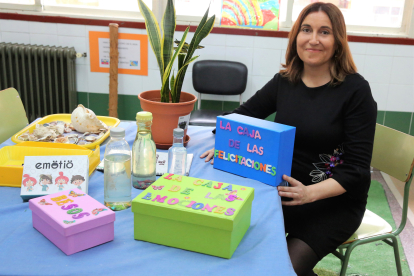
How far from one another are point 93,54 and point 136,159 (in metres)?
2.57

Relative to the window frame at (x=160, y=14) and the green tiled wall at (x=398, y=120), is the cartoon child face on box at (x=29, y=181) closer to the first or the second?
the window frame at (x=160, y=14)

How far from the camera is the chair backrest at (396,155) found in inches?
59.6

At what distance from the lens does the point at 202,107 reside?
3510 millimetres

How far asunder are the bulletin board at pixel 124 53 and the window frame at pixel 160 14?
172mm

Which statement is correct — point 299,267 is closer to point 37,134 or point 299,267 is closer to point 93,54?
point 37,134

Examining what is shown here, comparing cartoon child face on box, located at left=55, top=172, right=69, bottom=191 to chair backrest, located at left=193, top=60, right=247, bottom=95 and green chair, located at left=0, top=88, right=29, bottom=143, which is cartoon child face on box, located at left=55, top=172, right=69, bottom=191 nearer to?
green chair, located at left=0, top=88, right=29, bottom=143

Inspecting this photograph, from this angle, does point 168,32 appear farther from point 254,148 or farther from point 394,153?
point 394,153

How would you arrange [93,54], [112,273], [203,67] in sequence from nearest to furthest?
[112,273]
[203,67]
[93,54]

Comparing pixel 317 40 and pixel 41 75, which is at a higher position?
pixel 317 40

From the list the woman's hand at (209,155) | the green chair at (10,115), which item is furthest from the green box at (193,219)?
the green chair at (10,115)

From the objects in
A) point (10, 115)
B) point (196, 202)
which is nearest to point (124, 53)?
point (10, 115)

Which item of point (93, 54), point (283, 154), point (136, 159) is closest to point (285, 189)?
point (283, 154)

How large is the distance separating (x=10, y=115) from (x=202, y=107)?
6.61 feet

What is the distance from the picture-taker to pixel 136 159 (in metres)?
1.10
